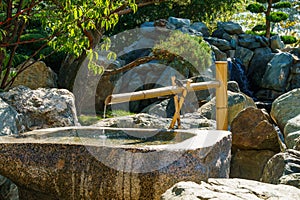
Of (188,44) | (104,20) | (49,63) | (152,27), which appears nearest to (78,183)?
(104,20)

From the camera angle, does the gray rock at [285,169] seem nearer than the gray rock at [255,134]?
Yes

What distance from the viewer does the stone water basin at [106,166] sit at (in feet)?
8.68

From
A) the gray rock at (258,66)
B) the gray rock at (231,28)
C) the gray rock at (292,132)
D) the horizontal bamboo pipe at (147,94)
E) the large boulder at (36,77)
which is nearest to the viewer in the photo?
the horizontal bamboo pipe at (147,94)

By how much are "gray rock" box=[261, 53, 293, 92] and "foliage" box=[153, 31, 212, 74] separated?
391 cm

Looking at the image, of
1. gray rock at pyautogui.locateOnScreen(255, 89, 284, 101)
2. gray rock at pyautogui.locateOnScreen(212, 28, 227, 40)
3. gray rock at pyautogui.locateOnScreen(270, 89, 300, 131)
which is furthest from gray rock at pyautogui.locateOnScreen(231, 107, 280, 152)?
gray rock at pyautogui.locateOnScreen(212, 28, 227, 40)

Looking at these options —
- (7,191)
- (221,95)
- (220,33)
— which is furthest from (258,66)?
(7,191)

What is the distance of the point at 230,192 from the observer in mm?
2352

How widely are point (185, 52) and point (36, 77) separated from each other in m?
2.97

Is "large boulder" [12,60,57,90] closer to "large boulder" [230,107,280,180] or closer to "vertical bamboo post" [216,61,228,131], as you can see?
"large boulder" [230,107,280,180]

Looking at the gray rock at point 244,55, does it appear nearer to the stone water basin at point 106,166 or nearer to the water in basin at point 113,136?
the water in basin at point 113,136

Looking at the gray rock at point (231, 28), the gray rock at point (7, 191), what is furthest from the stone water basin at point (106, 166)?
the gray rock at point (231, 28)

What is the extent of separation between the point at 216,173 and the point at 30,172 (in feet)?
4.10

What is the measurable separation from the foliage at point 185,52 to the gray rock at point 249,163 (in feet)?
13.6

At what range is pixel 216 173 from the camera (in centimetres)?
291
